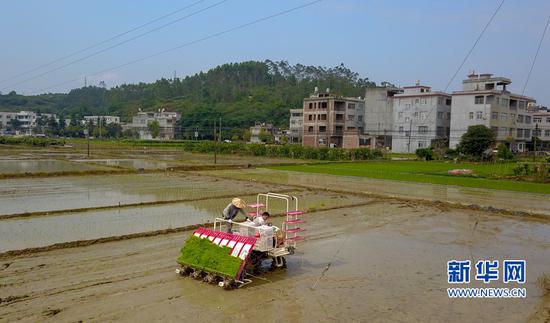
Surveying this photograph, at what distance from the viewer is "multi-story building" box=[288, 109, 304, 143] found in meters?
85.9

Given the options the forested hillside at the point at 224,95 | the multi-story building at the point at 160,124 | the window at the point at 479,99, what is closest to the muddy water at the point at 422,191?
the window at the point at 479,99

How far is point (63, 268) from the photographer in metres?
9.49

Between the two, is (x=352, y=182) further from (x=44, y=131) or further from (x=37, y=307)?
(x=44, y=131)

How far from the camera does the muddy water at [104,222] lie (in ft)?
40.2

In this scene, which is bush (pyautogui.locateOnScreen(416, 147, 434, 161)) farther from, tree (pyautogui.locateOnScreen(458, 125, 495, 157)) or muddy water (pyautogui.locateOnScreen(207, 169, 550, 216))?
muddy water (pyautogui.locateOnScreen(207, 169, 550, 216))

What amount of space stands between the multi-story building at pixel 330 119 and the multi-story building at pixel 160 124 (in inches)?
1578

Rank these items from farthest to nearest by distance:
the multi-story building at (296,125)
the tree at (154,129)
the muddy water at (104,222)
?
1. the tree at (154,129)
2. the multi-story building at (296,125)
3. the muddy water at (104,222)

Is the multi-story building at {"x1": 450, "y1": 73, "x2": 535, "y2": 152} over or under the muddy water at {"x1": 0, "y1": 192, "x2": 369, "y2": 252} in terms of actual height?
over

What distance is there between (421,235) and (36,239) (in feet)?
35.9

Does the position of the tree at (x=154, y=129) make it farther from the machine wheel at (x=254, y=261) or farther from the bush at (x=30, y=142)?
the machine wheel at (x=254, y=261)

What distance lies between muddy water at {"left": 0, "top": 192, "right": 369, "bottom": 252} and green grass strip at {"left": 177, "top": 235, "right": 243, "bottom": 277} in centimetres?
441

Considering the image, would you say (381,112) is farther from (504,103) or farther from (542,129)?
(542,129)

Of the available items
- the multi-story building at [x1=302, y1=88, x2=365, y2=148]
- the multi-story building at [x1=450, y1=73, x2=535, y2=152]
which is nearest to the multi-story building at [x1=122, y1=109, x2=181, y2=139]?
the multi-story building at [x1=302, y1=88, x2=365, y2=148]

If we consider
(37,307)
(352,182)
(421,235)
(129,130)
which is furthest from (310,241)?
(129,130)
